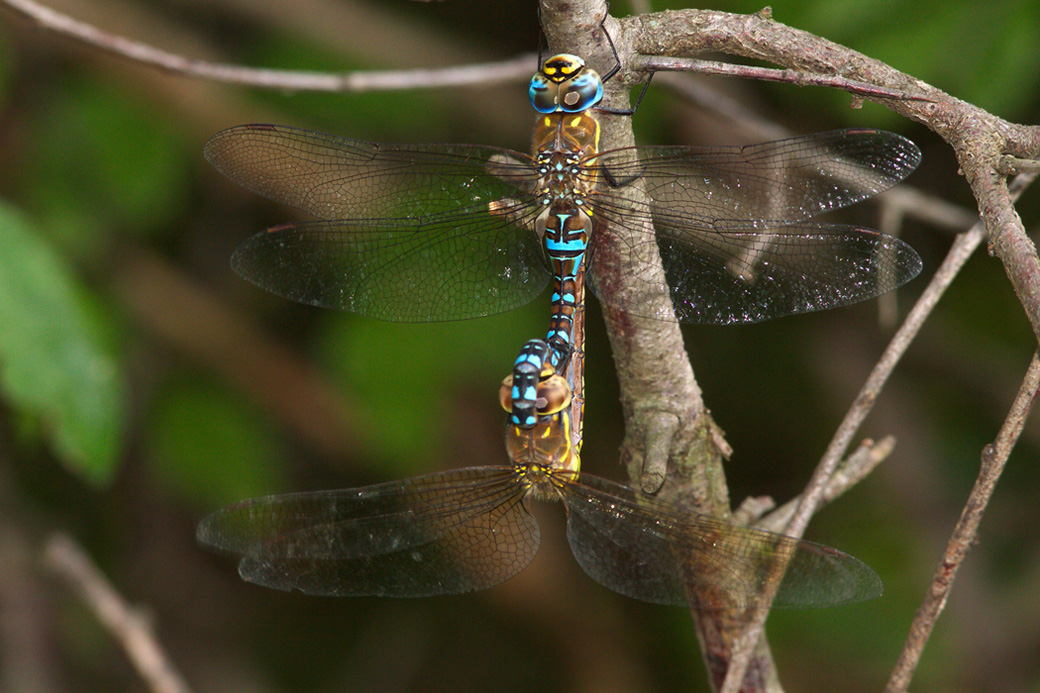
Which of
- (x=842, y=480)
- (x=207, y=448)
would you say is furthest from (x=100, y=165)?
(x=842, y=480)

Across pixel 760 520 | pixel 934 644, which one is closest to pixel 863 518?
pixel 934 644

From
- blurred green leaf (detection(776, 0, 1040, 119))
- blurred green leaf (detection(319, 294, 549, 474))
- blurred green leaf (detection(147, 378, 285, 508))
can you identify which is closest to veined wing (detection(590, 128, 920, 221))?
blurred green leaf (detection(776, 0, 1040, 119))

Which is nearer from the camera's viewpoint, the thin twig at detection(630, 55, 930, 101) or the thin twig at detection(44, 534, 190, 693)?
the thin twig at detection(630, 55, 930, 101)

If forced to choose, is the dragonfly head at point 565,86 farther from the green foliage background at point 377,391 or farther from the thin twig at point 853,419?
the green foliage background at point 377,391

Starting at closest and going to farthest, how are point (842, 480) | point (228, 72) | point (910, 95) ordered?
point (910, 95)
point (842, 480)
point (228, 72)

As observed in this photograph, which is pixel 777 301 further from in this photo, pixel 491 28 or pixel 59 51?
pixel 59 51

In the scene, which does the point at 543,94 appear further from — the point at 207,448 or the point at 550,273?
the point at 207,448

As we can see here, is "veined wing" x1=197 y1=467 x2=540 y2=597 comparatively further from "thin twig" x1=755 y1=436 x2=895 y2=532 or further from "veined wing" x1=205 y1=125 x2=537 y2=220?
"veined wing" x1=205 y1=125 x2=537 y2=220
